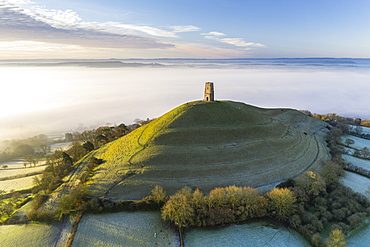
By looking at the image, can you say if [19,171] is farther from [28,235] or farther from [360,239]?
[360,239]

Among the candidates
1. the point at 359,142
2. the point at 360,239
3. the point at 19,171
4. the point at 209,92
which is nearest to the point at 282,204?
the point at 360,239

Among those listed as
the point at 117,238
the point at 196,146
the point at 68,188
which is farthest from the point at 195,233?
the point at 68,188

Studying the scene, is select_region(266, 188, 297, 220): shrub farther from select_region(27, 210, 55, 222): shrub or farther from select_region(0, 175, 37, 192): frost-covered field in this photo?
select_region(0, 175, 37, 192): frost-covered field

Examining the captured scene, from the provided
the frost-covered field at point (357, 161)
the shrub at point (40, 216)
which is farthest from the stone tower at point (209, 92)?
the shrub at point (40, 216)

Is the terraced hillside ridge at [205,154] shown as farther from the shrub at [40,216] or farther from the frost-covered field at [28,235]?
the frost-covered field at [28,235]

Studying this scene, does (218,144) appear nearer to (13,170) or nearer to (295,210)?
(295,210)

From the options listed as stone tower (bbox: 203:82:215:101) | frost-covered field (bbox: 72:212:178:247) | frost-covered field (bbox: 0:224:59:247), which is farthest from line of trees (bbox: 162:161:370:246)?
stone tower (bbox: 203:82:215:101)

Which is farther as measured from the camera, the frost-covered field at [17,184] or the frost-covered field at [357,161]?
the frost-covered field at [357,161]
